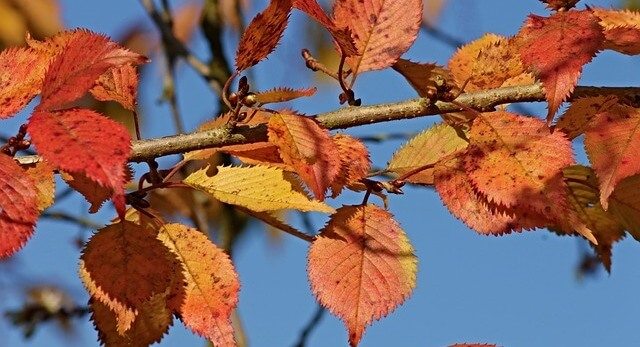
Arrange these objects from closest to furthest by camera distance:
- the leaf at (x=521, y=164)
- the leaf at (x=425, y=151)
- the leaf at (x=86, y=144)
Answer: the leaf at (x=86, y=144) → the leaf at (x=521, y=164) → the leaf at (x=425, y=151)

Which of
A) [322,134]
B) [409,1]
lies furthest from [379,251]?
[409,1]

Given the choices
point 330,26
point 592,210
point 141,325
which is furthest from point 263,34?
point 592,210

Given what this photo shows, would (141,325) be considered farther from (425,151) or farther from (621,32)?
(621,32)

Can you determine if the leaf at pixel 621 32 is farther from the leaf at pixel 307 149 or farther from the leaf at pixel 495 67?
the leaf at pixel 307 149

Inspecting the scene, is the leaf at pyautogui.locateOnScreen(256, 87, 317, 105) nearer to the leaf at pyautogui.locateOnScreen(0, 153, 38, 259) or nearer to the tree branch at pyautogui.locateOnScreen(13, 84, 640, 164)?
the tree branch at pyautogui.locateOnScreen(13, 84, 640, 164)

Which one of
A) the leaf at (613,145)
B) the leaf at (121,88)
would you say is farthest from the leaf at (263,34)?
the leaf at (613,145)
